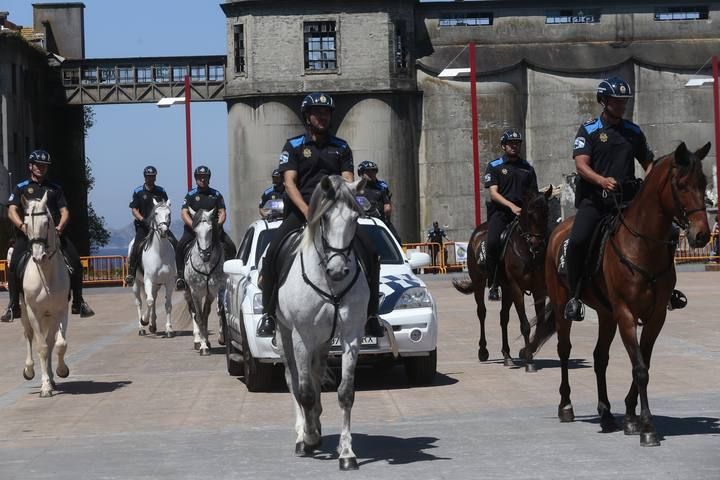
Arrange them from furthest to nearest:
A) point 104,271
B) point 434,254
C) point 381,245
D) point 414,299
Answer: point 434,254, point 104,271, point 381,245, point 414,299

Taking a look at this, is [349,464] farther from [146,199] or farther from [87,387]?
[146,199]

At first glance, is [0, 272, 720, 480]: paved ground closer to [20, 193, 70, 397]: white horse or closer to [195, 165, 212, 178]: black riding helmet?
[20, 193, 70, 397]: white horse

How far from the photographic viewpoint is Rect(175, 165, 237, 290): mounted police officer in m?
22.1

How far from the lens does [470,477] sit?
31.4 ft

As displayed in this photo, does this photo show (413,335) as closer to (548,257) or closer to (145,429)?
(548,257)

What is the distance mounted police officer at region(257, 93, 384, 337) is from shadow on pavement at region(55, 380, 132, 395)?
15.3 ft

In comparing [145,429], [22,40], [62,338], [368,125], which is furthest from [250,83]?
[145,429]

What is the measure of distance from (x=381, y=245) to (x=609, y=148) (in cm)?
511

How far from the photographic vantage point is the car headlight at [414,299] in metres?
15.6

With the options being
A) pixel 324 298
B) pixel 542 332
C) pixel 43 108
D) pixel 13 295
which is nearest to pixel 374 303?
pixel 324 298

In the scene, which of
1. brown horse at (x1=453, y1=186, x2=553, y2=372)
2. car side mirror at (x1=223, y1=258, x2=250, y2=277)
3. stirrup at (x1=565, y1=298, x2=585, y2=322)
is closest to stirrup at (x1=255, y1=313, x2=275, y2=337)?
stirrup at (x1=565, y1=298, x2=585, y2=322)

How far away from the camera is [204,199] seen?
73.0 ft

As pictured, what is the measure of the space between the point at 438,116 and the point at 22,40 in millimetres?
20741

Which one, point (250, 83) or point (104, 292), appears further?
point (250, 83)
